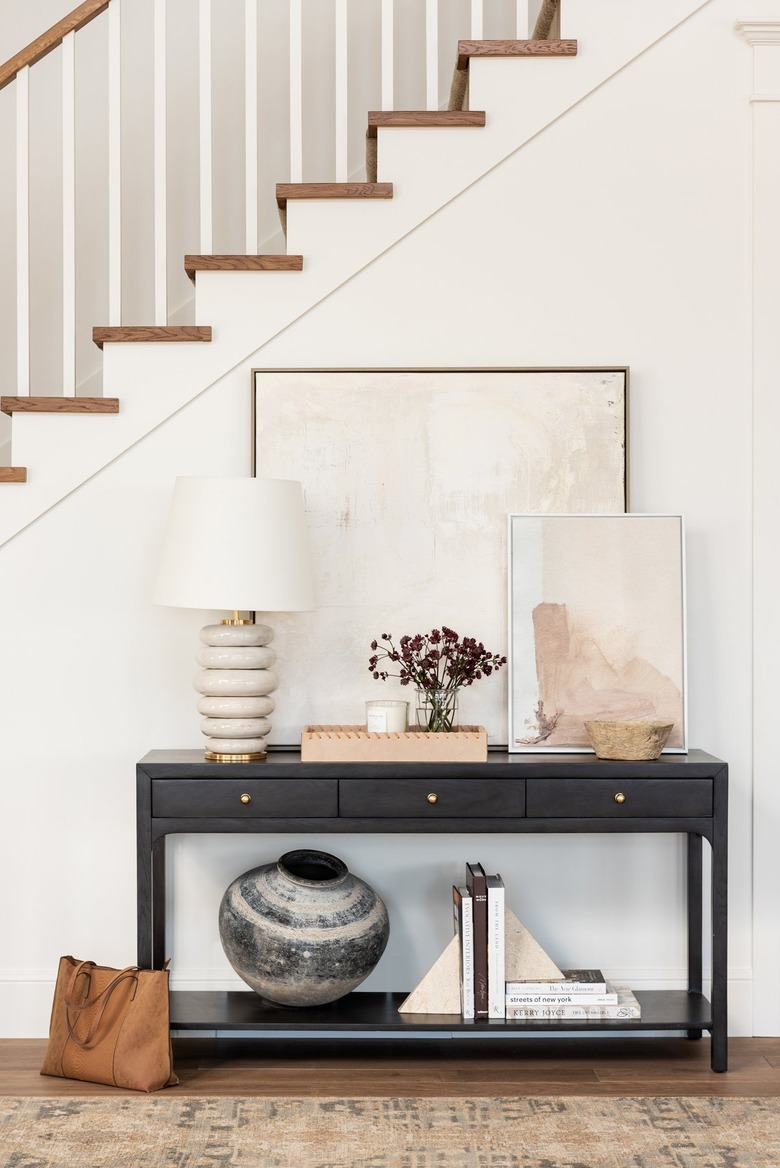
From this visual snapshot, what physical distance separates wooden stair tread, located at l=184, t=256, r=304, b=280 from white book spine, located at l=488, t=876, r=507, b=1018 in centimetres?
166

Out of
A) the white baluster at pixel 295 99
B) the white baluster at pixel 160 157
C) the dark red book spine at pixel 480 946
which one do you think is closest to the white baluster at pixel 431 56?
the white baluster at pixel 295 99

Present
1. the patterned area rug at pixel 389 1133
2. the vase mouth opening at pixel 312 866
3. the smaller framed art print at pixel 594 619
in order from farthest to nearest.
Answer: the smaller framed art print at pixel 594 619 < the vase mouth opening at pixel 312 866 < the patterned area rug at pixel 389 1133

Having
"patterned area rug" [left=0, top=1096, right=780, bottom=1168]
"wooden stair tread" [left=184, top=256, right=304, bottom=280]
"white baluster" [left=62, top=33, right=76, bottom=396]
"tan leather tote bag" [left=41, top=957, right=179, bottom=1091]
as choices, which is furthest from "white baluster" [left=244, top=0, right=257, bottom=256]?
"patterned area rug" [left=0, top=1096, right=780, bottom=1168]

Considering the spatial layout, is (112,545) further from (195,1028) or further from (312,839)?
(195,1028)

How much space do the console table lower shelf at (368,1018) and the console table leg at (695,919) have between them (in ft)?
0.29

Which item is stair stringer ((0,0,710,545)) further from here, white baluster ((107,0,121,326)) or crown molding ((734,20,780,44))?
crown molding ((734,20,780,44))

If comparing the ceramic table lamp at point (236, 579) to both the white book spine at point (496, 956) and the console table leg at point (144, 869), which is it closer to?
the console table leg at point (144, 869)

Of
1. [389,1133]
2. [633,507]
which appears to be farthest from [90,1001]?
[633,507]

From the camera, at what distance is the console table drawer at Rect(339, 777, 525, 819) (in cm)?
257

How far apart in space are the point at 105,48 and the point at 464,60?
4.92 feet

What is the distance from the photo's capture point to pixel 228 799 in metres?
2.57

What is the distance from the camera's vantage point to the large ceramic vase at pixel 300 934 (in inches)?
101

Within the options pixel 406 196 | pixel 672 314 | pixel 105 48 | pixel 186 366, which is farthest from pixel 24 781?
pixel 105 48

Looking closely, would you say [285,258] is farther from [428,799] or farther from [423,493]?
[428,799]
